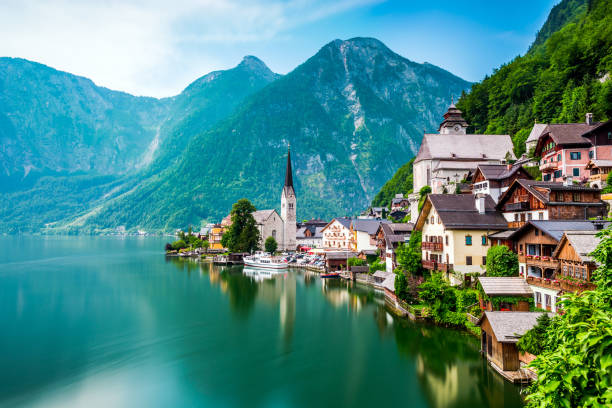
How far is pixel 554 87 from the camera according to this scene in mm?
69688

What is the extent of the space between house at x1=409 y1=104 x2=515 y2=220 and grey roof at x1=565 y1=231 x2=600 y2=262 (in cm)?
4380

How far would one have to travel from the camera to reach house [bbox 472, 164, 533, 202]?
43.4 m

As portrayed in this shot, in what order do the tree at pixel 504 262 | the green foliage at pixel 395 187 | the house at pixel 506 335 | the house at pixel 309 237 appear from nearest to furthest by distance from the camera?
1. the house at pixel 506 335
2. the tree at pixel 504 262
3. the house at pixel 309 237
4. the green foliage at pixel 395 187

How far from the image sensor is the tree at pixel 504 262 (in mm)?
32062

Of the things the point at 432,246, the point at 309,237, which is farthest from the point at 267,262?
the point at 432,246

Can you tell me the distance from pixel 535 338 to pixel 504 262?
11784mm

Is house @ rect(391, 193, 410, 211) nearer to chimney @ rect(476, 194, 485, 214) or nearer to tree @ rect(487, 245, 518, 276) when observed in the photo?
chimney @ rect(476, 194, 485, 214)

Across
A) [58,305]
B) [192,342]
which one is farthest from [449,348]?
[58,305]

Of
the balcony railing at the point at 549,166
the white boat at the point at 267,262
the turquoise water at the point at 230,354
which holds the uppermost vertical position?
the balcony railing at the point at 549,166

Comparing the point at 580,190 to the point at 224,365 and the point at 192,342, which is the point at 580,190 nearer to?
the point at 224,365

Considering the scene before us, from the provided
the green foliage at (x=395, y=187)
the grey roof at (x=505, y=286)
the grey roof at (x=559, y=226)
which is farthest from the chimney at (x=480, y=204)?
the green foliage at (x=395, y=187)

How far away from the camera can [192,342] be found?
34.2m

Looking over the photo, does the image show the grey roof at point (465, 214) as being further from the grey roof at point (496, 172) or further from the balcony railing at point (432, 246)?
the grey roof at point (496, 172)

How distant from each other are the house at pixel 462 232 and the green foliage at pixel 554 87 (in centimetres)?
2904
